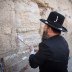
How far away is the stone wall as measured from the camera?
4469 millimetres

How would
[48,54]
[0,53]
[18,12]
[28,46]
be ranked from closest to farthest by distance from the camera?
[48,54] < [0,53] < [18,12] < [28,46]

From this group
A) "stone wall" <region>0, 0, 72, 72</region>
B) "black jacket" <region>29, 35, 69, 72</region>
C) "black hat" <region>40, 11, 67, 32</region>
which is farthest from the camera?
"stone wall" <region>0, 0, 72, 72</region>

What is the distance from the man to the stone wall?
91 centimetres

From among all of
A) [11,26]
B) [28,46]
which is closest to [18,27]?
[11,26]

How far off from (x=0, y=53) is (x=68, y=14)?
2.44m

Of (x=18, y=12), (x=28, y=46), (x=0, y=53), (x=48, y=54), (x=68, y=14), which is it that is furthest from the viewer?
(x=68, y=14)

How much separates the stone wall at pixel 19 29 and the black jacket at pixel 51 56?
0.92 meters

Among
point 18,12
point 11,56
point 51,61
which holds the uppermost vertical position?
point 18,12

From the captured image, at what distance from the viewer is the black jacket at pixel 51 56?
364cm

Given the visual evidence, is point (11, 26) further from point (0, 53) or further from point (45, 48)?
point (45, 48)

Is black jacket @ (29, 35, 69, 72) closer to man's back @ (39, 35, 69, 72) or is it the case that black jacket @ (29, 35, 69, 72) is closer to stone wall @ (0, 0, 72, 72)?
man's back @ (39, 35, 69, 72)

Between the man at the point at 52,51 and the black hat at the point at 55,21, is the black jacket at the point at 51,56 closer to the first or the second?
the man at the point at 52,51

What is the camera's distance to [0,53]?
14.5 feet

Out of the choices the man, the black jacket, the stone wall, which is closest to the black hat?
the man
